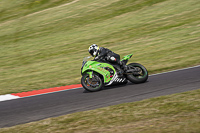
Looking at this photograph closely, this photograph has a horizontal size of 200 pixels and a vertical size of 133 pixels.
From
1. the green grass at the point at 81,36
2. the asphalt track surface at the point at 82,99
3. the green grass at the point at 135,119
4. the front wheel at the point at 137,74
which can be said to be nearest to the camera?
the green grass at the point at 135,119

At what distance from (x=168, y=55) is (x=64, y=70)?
5868mm

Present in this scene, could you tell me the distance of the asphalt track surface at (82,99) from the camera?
288 inches

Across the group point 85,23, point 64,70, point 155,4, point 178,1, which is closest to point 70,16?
point 85,23

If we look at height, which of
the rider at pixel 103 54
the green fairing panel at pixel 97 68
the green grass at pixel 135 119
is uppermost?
the rider at pixel 103 54

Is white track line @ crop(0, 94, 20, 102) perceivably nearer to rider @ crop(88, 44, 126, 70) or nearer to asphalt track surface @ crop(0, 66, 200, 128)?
asphalt track surface @ crop(0, 66, 200, 128)

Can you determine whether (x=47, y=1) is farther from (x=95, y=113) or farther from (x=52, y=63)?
(x=95, y=113)

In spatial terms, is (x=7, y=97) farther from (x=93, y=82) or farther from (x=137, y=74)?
(x=137, y=74)

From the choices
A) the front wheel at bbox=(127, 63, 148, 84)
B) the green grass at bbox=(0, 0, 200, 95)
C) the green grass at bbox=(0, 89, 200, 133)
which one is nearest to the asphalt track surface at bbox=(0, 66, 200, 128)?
the front wheel at bbox=(127, 63, 148, 84)

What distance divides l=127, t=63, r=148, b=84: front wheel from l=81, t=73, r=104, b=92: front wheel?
1.10 meters

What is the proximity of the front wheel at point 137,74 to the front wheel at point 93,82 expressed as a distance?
1098 millimetres

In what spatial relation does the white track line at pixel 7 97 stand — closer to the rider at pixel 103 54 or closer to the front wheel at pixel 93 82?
the front wheel at pixel 93 82

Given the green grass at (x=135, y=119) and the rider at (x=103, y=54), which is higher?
the rider at (x=103, y=54)

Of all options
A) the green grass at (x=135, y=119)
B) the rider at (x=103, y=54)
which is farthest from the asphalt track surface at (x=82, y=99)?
the rider at (x=103, y=54)

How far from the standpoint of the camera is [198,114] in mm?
5812
